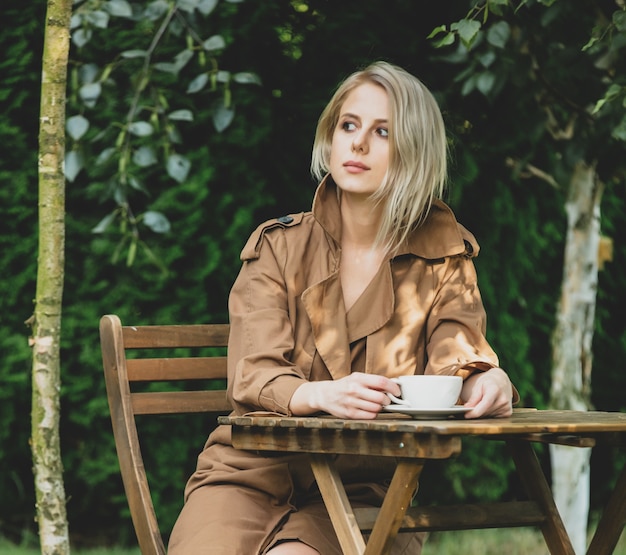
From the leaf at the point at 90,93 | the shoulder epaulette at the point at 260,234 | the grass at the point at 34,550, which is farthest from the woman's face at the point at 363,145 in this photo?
the grass at the point at 34,550

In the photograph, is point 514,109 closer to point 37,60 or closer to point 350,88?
point 350,88

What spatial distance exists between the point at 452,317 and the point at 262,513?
0.62 metres

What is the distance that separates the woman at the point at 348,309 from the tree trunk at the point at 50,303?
1.46 ft

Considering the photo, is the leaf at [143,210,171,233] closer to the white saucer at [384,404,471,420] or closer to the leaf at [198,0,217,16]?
the leaf at [198,0,217,16]

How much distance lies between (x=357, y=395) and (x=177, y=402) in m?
0.82

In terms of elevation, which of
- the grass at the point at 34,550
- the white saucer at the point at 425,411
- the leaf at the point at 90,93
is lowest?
the grass at the point at 34,550

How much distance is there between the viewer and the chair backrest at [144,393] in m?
2.59

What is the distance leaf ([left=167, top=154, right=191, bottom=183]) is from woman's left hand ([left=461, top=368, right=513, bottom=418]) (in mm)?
1270

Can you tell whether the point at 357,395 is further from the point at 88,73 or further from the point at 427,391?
the point at 88,73

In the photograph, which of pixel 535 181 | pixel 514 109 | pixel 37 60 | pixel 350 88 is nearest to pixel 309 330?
pixel 350 88

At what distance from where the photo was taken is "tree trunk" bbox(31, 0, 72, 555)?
283 centimetres

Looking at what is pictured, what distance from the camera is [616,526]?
245cm

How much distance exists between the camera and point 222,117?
351 cm

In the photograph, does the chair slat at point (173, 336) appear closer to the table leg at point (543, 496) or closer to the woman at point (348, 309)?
the woman at point (348, 309)
